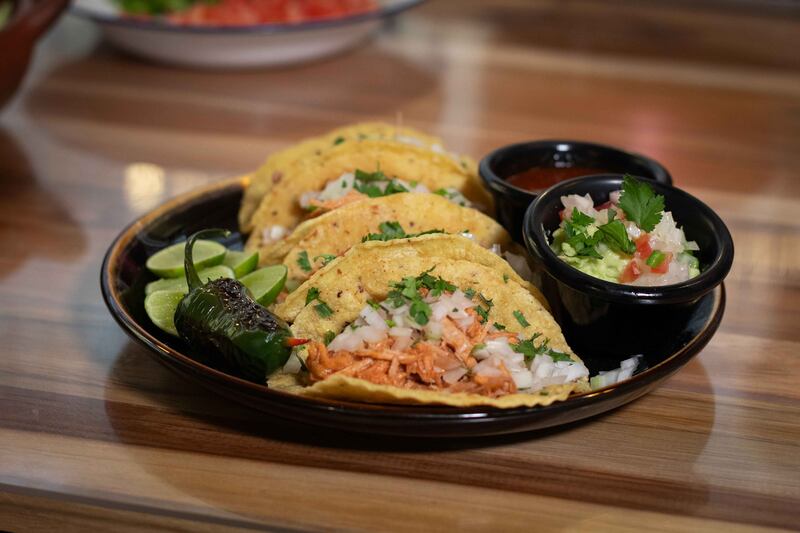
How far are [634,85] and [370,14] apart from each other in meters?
1.44

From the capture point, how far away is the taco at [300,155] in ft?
9.57

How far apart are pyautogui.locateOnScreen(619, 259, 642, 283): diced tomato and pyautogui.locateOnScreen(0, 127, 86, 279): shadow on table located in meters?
1.80

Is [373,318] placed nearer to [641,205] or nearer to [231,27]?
[641,205]

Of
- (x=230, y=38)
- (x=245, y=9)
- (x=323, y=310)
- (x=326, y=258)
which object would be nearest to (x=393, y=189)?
(x=326, y=258)

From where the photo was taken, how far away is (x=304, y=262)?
8.18 ft

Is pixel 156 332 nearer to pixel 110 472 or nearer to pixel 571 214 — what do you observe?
pixel 110 472

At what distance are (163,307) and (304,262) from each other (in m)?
0.39

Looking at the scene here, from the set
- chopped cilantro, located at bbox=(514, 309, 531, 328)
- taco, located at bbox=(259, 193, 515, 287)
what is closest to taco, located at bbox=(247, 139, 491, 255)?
taco, located at bbox=(259, 193, 515, 287)

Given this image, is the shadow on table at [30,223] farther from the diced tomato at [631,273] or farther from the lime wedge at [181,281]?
the diced tomato at [631,273]

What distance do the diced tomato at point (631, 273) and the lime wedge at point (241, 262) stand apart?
3.39 feet

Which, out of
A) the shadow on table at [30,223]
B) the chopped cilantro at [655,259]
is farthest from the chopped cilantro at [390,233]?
the shadow on table at [30,223]

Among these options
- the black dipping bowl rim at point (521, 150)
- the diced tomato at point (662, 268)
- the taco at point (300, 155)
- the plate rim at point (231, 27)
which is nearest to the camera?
the diced tomato at point (662, 268)

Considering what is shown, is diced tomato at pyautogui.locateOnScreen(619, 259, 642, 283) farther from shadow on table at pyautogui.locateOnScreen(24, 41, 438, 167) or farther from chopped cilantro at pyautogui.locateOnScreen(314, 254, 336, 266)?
shadow on table at pyautogui.locateOnScreen(24, 41, 438, 167)

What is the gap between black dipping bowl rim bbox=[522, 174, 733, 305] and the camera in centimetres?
209
